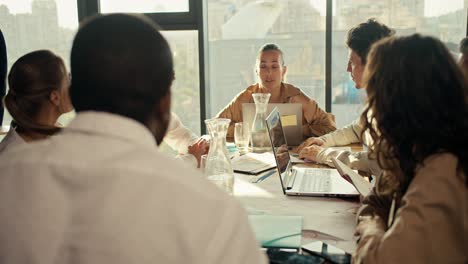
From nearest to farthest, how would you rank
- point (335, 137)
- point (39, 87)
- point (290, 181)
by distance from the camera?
point (39, 87), point (290, 181), point (335, 137)

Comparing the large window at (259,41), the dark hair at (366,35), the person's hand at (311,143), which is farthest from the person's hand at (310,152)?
the large window at (259,41)

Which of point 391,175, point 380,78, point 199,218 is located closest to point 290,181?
point 391,175

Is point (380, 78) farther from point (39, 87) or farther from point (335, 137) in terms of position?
point (335, 137)

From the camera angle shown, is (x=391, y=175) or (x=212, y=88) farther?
(x=212, y=88)

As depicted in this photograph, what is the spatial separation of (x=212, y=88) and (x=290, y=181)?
2438mm

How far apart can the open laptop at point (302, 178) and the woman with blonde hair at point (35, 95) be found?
0.80 metres

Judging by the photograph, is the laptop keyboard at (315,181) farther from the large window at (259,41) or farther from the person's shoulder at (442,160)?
the large window at (259,41)

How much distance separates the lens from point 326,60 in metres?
3.86

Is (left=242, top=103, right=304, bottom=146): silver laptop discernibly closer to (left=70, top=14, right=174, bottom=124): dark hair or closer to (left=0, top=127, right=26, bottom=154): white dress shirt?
(left=0, top=127, right=26, bottom=154): white dress shirt

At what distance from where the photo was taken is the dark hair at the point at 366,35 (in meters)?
2.24

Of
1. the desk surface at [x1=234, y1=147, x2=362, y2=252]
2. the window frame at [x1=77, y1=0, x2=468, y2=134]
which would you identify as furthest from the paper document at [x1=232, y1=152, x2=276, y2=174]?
the window frame at [x1=77, y1=0, x2=468, y2=134]

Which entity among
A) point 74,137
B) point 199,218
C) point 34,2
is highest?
point 34,2

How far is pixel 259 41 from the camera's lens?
160 inches

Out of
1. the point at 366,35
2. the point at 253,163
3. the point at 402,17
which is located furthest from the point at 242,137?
the point at 402,17
